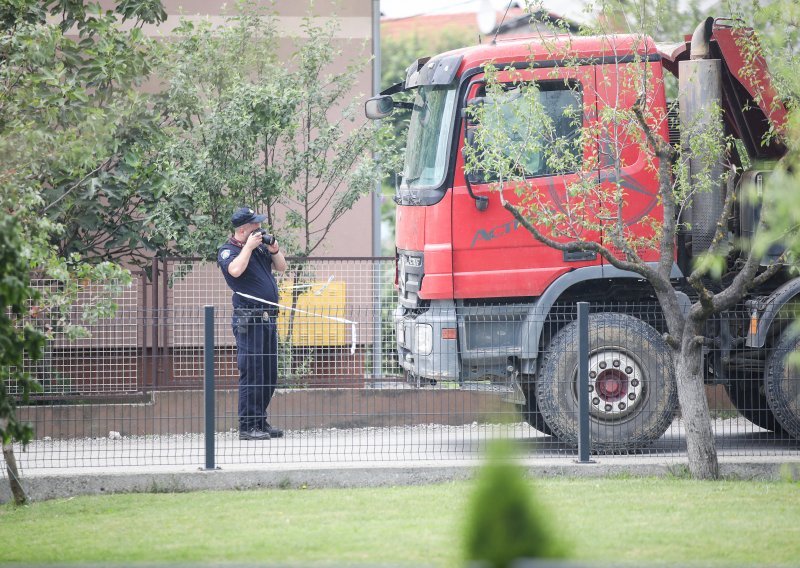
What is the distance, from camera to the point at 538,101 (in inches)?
371

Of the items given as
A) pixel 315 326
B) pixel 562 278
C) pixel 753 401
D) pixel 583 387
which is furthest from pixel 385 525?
pixel 753 401

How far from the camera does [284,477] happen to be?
29.3 feet

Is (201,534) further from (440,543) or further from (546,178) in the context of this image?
(546,178)

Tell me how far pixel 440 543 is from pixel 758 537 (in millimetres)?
1828

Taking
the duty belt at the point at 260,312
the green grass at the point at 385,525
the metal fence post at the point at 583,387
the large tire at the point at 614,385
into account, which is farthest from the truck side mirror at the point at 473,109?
the green grass at the point at 385,525

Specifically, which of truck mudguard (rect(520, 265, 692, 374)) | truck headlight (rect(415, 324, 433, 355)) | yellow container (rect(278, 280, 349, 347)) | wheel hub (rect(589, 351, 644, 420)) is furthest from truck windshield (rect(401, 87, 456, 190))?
wheel hub (rect(589, 351, 644, 420))

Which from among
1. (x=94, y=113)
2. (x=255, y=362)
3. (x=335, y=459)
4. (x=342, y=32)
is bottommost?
(x=335, y=459)

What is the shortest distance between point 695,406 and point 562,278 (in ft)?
5.61

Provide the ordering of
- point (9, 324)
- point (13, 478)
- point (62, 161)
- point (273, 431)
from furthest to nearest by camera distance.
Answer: point (273, 431) < point (62, 161) < point (13, 478) < point (9, 324)

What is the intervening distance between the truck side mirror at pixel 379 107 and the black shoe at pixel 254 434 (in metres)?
3.13

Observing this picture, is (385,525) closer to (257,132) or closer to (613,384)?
(613,384)

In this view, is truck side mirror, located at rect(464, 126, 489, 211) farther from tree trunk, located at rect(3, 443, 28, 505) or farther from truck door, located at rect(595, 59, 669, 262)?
tree trunk, located at rect(3, 443, 28, 505)

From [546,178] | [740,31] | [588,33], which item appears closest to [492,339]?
[546,178]

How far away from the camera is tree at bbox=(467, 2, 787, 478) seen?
8.56m
